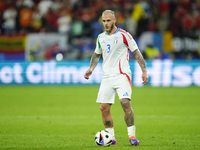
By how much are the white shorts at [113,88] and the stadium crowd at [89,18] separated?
12.0 metres

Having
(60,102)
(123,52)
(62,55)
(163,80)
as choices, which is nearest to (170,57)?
(163,80)

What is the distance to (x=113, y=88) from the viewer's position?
627 cm

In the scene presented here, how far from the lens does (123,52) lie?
6297mm

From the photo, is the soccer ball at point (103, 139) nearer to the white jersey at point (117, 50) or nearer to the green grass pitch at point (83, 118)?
the green grass pitch at point (83, 118)

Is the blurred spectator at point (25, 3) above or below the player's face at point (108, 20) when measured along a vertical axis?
above

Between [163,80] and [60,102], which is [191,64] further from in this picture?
[60,102]

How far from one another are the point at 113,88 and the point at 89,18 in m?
13.8

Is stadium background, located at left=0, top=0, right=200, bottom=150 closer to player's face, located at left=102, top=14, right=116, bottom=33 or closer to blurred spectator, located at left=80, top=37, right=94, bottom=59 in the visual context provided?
blurred spectator, located at left=80, top=37, right=94, bottom=59

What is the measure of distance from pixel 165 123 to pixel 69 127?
2.24 metres

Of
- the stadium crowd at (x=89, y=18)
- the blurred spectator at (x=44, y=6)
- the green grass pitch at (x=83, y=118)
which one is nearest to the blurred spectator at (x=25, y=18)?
the stadium crowd at (x=89, y=18)

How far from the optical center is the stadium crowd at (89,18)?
1873 centimetres

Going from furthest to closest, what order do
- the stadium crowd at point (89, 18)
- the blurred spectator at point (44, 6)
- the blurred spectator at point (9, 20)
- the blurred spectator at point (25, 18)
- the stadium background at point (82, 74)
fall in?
the blurred spectator at point (44, 6)
the blurred spectator at point (25, 18)
the blurred spectator at point (9, 20)
the stadium crowd at point (89, 18)
the stadium background at point (82, 74)

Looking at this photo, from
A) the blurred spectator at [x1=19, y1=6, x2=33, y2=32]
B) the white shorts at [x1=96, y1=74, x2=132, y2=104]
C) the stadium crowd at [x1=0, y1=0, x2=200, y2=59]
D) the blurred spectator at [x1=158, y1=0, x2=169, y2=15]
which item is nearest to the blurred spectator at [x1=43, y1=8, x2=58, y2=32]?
the stadium crowd at [x1=0, y1=0, x2=200, y2=59]

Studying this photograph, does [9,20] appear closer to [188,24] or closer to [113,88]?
[188,24]
